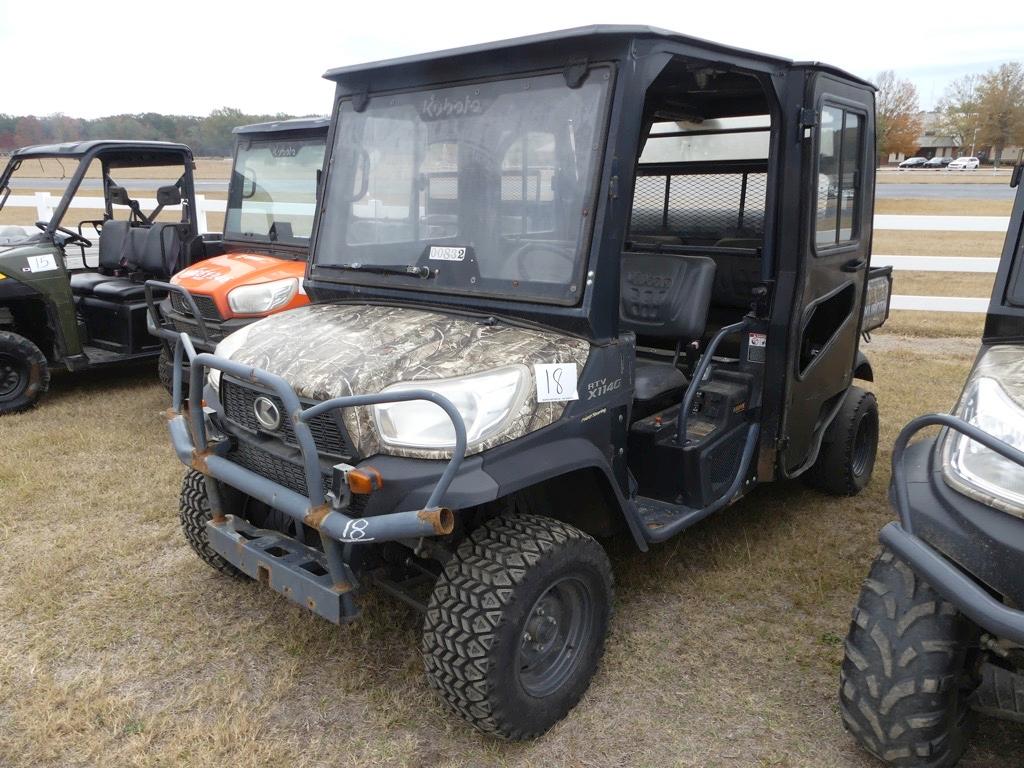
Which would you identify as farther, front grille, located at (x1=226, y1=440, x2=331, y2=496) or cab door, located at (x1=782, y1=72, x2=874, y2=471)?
cab door, located at (x1=782, y1=72, x2=874, y2=471)

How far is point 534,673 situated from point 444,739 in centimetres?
37

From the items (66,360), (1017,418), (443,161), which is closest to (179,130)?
(66,360)

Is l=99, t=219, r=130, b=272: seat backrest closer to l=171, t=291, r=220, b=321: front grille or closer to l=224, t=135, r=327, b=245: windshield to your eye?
l=224, t=135, r=327, b=245: windshield

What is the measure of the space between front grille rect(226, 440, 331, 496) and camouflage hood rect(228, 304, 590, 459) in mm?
254

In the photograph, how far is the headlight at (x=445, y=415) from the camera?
2.57m

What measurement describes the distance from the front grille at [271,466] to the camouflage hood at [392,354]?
25 cm

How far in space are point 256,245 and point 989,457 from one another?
18.7 feet

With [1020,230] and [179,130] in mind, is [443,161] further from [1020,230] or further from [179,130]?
[179,130]

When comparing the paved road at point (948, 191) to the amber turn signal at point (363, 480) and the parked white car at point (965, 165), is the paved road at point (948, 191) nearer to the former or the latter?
the parked white car at point (965, 165)

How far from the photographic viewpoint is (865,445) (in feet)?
16.2

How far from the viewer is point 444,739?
2.79 meters

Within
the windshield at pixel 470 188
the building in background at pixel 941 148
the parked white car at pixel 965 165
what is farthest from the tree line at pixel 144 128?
the building in background at pixel 941 148

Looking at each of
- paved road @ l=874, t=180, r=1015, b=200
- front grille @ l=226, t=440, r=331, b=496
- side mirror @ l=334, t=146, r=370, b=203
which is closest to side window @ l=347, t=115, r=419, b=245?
side mirror @ l=334, t=146, r=370, b=203

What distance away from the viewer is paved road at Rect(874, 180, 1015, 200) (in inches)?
992
